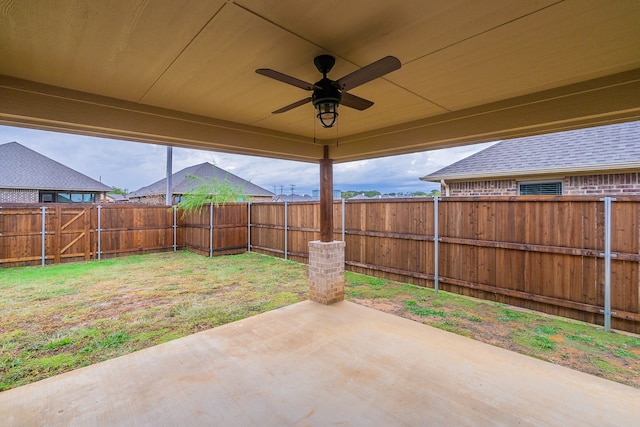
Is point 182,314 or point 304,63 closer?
point 304,63

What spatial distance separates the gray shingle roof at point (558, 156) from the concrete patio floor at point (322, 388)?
4.79 meters

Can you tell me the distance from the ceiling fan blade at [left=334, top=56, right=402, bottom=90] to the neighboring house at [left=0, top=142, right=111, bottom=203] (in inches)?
668

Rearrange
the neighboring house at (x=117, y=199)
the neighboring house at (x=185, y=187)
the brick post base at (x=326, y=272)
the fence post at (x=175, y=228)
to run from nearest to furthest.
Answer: the brick post base at (x=326, y=272) < the fence post at (x=175, y=228) < the neighboring house at (x=185, y=187) < the neighboring house at (x=117, y=199)

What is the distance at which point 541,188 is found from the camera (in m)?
6.43

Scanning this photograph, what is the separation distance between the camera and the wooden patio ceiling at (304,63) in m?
1.68

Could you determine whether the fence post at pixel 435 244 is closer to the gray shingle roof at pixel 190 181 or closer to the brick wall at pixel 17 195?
the gray shingle roof at pixel 190 181

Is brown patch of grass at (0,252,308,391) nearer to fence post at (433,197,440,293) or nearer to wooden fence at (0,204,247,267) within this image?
wooden fence at (0,204,247,267)

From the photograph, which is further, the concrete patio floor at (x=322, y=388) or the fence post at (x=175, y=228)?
the fence post at (x=175, y=228)

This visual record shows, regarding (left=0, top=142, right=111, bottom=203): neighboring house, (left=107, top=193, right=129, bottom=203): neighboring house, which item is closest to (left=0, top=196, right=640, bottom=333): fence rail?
(left=0, top=142, right=111, bottom=203): neighboring house

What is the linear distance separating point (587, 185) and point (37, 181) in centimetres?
1984

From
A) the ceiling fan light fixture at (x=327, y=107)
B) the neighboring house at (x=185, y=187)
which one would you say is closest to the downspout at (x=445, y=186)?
the ceiling fan light fixture at (x=327, y=107)

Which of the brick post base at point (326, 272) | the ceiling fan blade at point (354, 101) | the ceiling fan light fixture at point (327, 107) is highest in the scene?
the ceiling fan blade at point (354, 101)

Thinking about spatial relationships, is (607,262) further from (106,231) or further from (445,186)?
(106,231)

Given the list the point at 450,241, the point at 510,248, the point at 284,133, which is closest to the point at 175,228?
the point at 284,133
